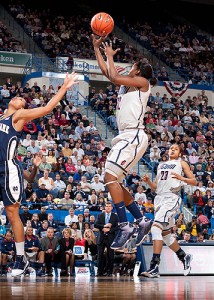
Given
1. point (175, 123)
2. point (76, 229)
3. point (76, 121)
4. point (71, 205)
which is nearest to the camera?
point (76, 229)

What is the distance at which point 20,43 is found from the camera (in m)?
31.2

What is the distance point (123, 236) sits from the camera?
27.8 ft

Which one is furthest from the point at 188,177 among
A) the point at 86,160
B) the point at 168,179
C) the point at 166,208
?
the point at 86,160

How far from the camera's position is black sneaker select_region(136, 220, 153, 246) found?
8617 millimetres

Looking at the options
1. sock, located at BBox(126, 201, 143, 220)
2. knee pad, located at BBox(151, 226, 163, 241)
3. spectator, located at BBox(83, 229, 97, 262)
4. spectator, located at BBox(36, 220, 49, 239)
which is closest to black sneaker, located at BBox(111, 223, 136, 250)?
sock, located at BBox(126, 201, 143, 220)

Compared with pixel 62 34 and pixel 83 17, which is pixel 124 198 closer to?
pixel 62 34

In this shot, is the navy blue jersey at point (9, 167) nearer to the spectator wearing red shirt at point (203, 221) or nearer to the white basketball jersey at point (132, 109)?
the white basketball jersey at point (132, 109)

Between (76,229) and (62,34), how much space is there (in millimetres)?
18708

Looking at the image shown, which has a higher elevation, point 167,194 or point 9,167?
point 9,167

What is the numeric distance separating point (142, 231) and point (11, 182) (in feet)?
6.12

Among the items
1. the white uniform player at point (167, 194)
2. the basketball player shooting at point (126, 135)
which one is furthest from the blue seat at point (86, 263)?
the basketball player shooting at point (126, 135)

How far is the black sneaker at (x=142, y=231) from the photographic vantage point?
8617 mm

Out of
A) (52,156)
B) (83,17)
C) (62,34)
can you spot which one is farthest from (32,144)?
(83,17)

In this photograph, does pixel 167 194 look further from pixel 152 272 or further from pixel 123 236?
pixel 123 236
